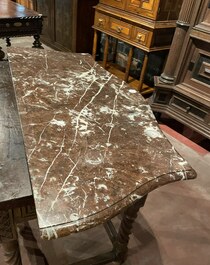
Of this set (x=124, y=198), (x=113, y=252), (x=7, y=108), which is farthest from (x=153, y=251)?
(x=7, y=108)

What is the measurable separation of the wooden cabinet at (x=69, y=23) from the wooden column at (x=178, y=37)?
174cm

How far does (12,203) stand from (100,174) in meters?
0.28

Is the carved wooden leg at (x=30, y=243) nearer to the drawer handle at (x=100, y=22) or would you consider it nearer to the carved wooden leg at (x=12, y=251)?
the carved wooden leg at (x=12, y=251)

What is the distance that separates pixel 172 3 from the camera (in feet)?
7.89

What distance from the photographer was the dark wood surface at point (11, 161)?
769 mm

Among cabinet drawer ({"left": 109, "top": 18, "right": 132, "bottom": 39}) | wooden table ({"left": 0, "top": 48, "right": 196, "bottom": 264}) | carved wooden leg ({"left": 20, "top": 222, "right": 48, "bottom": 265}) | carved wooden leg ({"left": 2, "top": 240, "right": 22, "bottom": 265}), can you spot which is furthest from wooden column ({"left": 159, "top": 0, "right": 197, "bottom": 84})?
carved wooden leg ({"left": 2, "top": 240, "right": 22, "bottom": 265})

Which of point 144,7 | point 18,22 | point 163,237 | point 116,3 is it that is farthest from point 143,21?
point 163,237

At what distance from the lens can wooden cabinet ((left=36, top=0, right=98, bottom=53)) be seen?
3.41 m

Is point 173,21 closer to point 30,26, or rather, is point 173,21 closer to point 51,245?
point 30,26

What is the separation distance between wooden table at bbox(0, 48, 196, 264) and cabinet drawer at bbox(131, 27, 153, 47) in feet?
4.34

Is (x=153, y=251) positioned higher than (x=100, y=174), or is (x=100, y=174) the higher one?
(x=100, y=174)

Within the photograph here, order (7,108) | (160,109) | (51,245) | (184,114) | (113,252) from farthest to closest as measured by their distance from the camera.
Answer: (160,109), (184,114), (51,245), (113,252), (7,108)

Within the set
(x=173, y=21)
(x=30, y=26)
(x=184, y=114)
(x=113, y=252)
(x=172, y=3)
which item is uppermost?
(x=172, y=3)

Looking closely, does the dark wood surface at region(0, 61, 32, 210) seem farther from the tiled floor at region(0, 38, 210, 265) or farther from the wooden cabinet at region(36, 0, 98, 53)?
the wooden cabinet at region(36, 0, 98, 53)
